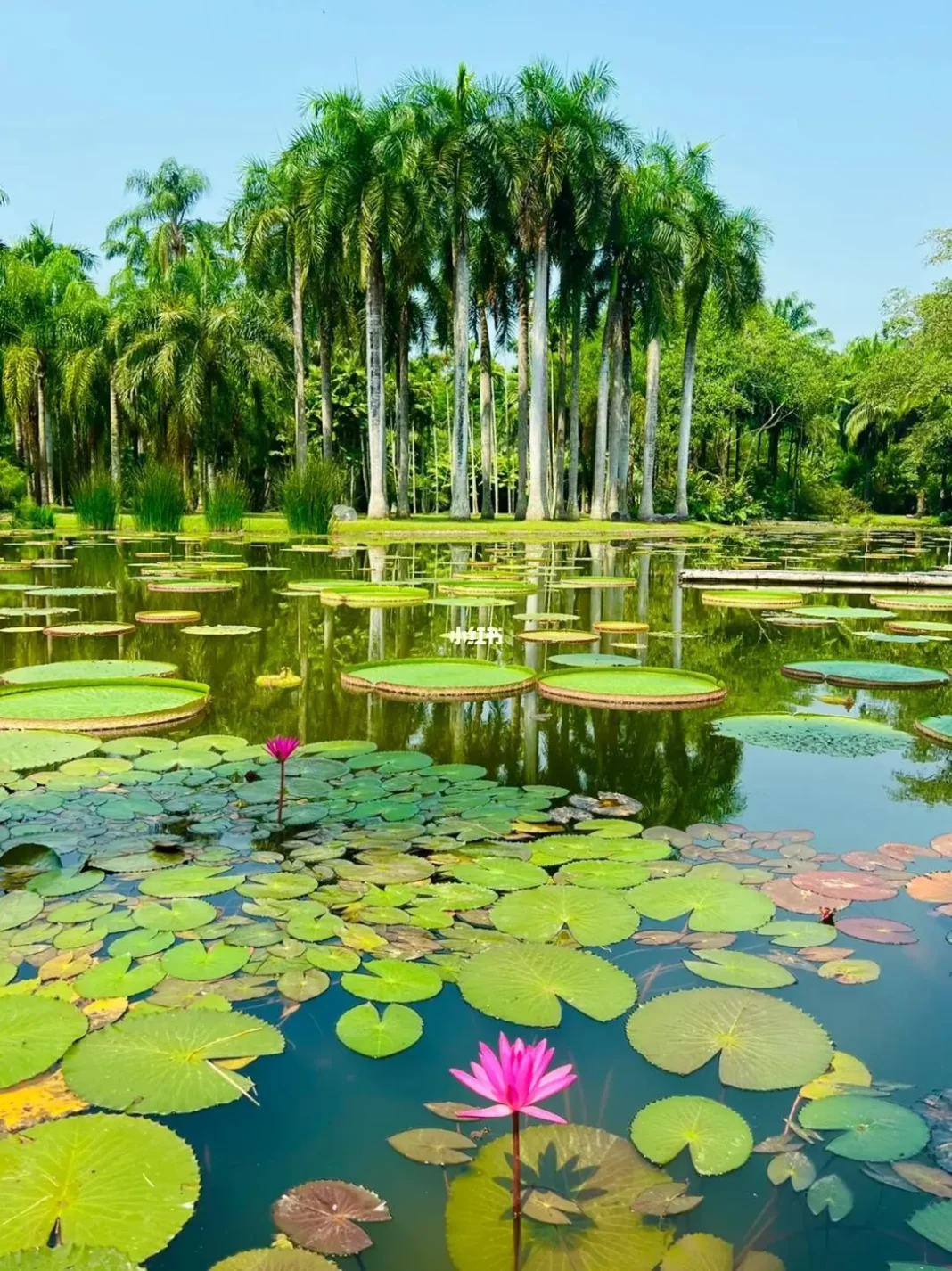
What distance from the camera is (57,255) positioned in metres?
35.1

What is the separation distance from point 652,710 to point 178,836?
245 centimetres

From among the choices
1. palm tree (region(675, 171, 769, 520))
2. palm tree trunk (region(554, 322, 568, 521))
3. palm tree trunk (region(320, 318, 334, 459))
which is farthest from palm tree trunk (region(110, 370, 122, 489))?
A: palm tree (region(675, 171, 769, 520))

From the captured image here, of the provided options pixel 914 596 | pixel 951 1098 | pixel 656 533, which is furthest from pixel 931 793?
pixel 656 533

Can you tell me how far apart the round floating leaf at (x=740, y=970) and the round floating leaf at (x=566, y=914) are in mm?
191

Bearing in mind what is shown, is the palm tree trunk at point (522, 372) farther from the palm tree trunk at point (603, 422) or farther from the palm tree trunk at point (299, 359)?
the palm tree trunk at point (299, 359)

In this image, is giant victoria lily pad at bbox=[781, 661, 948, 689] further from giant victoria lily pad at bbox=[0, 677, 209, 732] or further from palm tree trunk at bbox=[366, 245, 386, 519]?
palm tree trunk at bbox=[366, 245, 386, 519]

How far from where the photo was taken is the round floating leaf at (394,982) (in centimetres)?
183

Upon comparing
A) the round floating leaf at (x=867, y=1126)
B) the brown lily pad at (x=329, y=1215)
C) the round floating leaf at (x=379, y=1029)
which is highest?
the round floating leaf at (x=379, y=1029)

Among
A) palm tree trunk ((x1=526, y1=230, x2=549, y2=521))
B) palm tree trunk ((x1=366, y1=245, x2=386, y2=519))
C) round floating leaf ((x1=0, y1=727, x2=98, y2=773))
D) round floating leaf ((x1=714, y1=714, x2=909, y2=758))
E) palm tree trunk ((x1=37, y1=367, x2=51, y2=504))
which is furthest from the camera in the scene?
palm tree trunk ((x1=37, y1=367, x2=51, y2=504))

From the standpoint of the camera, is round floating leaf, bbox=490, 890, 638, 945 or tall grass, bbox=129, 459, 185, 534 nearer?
round floating leaf, bbox=490, 890, 638, 945

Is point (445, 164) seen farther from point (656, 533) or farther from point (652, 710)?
point (652, 710)

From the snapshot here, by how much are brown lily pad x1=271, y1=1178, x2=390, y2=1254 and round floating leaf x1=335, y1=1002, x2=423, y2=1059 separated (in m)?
0.31

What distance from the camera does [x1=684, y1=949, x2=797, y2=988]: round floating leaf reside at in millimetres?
1892

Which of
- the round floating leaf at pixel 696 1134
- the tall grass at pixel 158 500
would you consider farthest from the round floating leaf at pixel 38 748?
the tall grass at pixel 158 500
